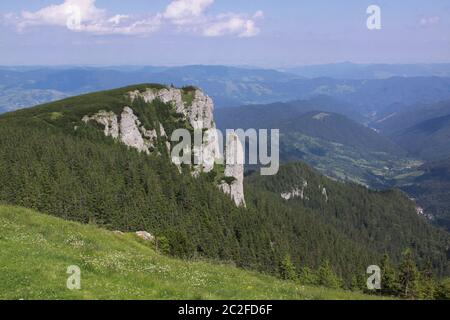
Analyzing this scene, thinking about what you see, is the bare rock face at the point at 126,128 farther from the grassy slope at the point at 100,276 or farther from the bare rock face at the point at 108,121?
the grassy slope at the point at 100,276

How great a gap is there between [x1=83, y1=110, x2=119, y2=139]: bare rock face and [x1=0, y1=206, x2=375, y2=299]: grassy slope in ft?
479

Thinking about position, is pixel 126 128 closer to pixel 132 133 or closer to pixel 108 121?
pixel 132 133

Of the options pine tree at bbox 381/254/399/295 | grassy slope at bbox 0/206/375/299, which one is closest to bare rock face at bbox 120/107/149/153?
pine tree at bbox 381/254/399/295

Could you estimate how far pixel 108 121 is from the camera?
183750 millimetres

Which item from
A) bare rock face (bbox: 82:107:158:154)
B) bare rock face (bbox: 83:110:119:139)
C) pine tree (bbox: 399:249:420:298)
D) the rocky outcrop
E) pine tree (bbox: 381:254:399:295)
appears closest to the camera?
pine tree (bbox: 399:249:420:298)

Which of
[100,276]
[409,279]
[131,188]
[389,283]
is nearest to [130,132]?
[131,188]

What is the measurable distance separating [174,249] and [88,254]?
50081 millimetres

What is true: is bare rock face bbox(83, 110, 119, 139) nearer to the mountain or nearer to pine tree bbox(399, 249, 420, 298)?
the mountain

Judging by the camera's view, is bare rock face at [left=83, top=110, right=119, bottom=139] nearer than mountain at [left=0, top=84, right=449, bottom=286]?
No

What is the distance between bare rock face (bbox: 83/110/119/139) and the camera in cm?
18075

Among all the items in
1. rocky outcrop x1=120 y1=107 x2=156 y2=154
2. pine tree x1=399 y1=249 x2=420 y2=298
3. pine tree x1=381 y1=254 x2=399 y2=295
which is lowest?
pine tree x1=381 y1=254 x2=399 y2=295

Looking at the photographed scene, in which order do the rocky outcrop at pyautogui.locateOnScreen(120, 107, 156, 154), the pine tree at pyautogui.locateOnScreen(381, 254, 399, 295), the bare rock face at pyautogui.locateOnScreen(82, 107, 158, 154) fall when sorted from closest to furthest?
the pine tree at pyautogui.locateOnScreen(381, 254, 399, 295) → the bare rock face at pyautogui.locateOnScreen(82, 107, 158, 154) → the rocky outcrop at pyautogui.locateOnScreen(120, 107, 156, 154)

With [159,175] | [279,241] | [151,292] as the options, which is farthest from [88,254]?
[279,241]
